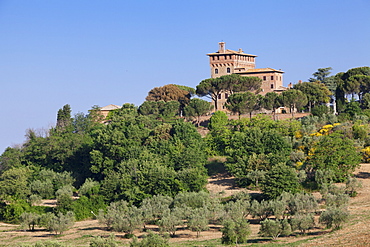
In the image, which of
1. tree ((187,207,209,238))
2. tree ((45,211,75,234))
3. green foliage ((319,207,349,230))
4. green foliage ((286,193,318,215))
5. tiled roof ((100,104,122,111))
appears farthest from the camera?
tiled roof ((100,104,122,111))

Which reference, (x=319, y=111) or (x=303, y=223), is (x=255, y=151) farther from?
(x=303, y=223)

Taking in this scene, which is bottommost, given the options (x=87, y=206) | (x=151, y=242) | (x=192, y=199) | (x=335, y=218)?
(x=151, y=242)

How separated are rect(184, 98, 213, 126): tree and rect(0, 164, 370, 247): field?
2506 centimetres

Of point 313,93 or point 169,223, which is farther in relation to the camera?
point 313,93

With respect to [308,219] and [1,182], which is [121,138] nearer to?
[1,182]

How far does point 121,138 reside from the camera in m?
72.4

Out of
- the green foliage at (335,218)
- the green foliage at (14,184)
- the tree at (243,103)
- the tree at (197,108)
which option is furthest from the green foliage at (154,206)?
the tree at (197,108)

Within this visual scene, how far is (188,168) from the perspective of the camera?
64.6 m

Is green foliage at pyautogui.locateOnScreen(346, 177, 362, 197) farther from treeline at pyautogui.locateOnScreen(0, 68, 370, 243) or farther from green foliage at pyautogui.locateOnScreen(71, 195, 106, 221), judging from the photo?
green foliage at pyautogui.locateOnScreen(71, 195, 106, 221)

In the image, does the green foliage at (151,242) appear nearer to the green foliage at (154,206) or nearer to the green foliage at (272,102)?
the green foliage at (154,206)

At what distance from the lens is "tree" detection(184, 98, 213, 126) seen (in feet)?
285

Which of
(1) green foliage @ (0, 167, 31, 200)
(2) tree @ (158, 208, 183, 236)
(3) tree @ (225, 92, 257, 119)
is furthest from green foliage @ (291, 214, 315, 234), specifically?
(3) tree @ (225, 92, 257, 119)

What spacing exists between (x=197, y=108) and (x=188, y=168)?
75.3ft

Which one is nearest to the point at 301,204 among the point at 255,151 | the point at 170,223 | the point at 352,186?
the point at 352,186
